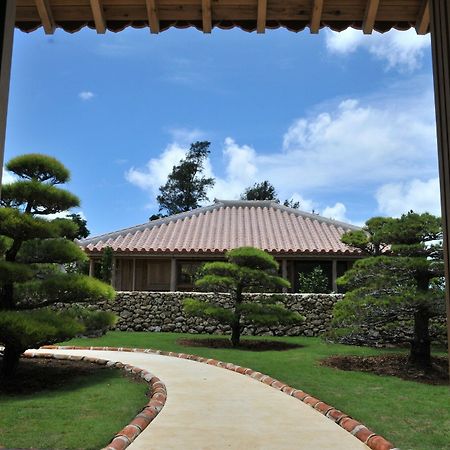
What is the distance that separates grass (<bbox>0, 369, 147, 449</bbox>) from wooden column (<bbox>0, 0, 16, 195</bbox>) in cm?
355

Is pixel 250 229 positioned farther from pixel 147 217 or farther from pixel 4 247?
pixel 147 217

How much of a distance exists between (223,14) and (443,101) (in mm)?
1542

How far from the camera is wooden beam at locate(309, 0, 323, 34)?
134 inches

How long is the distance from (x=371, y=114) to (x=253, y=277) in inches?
222

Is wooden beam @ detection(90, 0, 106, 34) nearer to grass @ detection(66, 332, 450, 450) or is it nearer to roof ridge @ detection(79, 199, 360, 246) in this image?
grass @ detection(66, 332, 450, 450)

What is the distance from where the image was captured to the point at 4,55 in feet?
8.92

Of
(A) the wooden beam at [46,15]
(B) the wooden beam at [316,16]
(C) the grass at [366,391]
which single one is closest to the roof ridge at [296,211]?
(C) the grass at [366,391]

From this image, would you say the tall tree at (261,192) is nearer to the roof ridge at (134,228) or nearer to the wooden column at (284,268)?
the roof ridge at (134,228)

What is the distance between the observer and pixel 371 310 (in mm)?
9945

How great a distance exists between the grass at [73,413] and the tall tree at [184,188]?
1397 inches

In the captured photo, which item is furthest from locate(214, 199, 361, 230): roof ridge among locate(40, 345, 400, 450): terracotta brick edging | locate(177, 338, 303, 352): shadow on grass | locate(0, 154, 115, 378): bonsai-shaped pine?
locate(0, 154, 115, 378): bonsai-shaped pine

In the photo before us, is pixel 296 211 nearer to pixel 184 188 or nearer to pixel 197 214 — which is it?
pixel 197 214

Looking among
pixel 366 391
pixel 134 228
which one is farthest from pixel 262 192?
pixel 366 391

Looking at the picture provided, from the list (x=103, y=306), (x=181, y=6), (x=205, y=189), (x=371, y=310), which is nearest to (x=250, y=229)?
(x=103, y=306)
